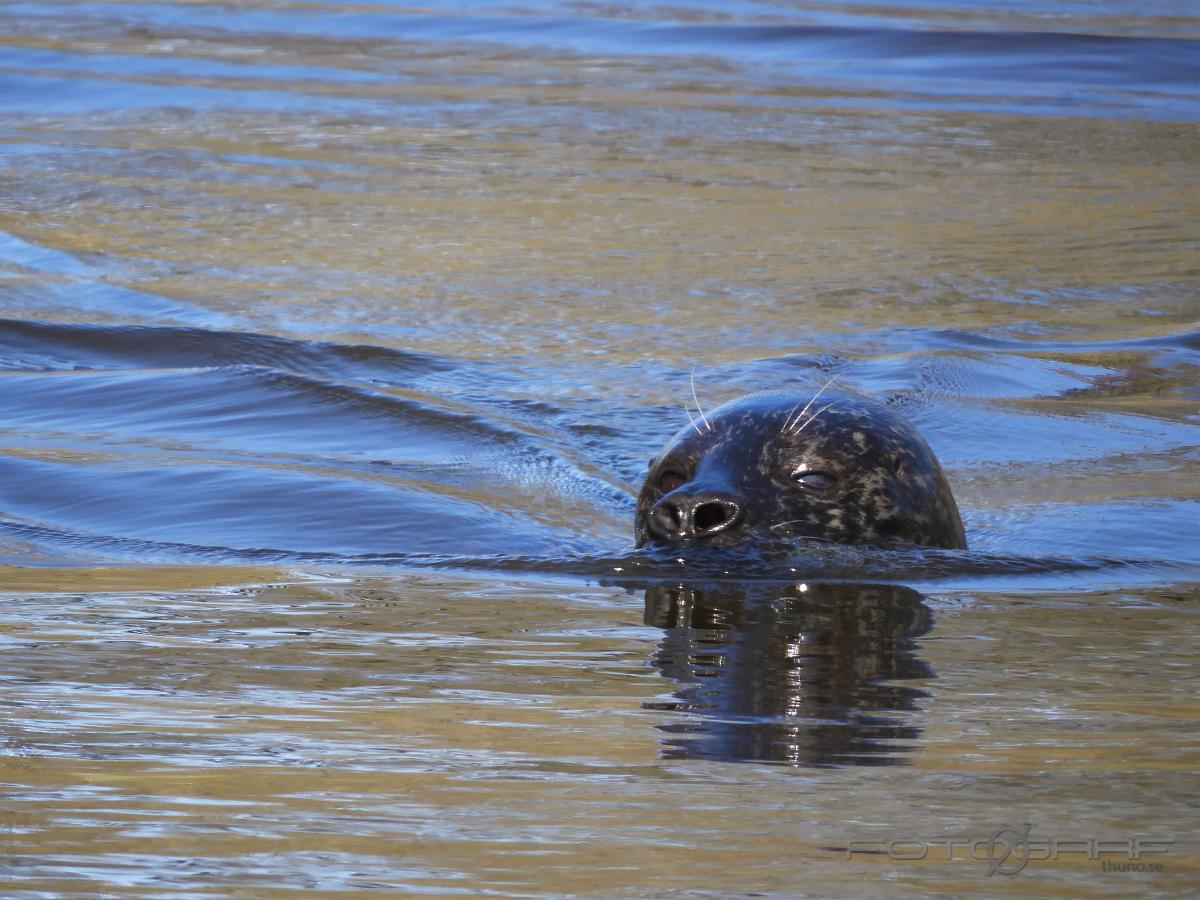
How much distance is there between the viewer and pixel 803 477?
5.67 m

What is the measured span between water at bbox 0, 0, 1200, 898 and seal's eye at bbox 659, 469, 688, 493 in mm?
230

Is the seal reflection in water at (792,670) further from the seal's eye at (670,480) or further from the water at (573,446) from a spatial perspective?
the seal's eye at (670,480)

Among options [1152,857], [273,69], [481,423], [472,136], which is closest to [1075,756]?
[1152,857]

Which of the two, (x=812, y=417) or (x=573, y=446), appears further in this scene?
(x=573, y=446)

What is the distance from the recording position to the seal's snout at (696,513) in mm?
5332

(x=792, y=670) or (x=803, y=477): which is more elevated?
(x=803, y=477)

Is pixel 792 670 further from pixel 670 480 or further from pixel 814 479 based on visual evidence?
pixel 670 480

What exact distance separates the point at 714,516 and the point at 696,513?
0.06m

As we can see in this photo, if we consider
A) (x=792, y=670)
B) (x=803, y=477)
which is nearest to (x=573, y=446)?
(x=803, y=477)

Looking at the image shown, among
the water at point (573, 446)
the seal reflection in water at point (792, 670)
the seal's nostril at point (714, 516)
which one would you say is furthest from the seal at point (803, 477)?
the seal reflection in water at point (792, 670)

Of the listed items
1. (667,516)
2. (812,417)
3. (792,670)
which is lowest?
(792,670)

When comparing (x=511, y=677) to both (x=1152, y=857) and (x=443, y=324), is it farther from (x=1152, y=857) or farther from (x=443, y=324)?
(x=443, y=324)

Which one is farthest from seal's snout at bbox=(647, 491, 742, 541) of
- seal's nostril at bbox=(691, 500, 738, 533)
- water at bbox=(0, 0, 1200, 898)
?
water at bbox=(0, 0, 1200, 898)

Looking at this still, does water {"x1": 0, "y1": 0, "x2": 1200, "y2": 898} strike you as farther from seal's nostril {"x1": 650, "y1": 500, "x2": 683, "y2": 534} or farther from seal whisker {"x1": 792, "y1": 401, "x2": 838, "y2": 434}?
seal whisker {"x1": 792, "y1": 401, "x2": 838, "y2": 434}
